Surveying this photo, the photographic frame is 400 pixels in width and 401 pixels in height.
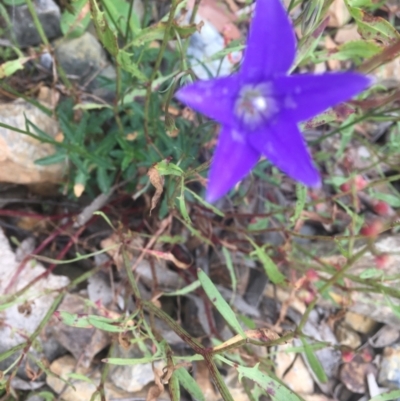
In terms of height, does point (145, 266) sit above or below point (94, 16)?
below

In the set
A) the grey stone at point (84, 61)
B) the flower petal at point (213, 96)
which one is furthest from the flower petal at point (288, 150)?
the grey stone at point (84, 61)

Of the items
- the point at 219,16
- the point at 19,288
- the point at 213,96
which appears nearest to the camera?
the point at 213,96

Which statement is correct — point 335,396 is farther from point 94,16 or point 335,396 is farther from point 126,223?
point 94,16

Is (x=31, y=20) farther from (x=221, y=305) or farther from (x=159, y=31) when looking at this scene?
(x=221, y=305)

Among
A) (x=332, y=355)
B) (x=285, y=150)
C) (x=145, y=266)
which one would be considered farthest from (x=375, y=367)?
(x=285, y=150)

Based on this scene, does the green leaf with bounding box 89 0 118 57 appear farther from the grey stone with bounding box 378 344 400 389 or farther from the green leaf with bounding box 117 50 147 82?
the grey stone with bounding box 378 344 400 389

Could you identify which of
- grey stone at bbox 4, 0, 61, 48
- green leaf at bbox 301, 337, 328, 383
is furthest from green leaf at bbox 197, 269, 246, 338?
Result: grey stone at bbox 4, 0, 61, 48

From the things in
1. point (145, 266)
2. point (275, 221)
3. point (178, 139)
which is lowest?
point (275, 221)

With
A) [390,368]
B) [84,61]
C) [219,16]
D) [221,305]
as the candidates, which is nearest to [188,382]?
[221,305]
